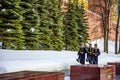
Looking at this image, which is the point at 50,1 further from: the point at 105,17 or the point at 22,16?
the point at 105,17

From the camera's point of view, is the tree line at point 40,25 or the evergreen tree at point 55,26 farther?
the evergreen tree at point 55,26

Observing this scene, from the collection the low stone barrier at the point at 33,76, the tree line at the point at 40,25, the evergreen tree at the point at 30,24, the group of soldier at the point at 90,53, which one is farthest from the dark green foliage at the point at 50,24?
the low stone barrier at the point at 33,76

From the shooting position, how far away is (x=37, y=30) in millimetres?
33562

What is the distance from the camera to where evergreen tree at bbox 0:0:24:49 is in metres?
30.0

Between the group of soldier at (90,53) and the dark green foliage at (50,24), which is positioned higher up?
the dark green foliage at (50,24)

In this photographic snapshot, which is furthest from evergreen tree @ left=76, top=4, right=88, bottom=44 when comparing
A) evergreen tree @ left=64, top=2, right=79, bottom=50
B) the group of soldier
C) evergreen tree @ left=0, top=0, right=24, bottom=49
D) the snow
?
the group of soldier

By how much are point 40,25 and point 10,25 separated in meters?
5.87

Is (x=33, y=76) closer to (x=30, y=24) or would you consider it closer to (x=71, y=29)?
(x=30, y=24)

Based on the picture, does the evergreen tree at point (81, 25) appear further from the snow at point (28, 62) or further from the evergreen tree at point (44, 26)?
the snow at point (28, 62)

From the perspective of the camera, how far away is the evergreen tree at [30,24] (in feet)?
106

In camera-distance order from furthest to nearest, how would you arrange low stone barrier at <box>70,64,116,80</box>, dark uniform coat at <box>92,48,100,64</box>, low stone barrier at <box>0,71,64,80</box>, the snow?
dark uniform coat at <box>92,48,100,64</box> → the snow → low stone barrier at <box>70,64,116,80</box> → low stone barrier at <box>0,71,64,80</box>

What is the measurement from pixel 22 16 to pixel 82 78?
1974 cm

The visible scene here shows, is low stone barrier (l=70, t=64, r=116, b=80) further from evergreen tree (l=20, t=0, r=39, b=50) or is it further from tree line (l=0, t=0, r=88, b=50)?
evergreen tree (l=20, t=0, r=39, b=50)

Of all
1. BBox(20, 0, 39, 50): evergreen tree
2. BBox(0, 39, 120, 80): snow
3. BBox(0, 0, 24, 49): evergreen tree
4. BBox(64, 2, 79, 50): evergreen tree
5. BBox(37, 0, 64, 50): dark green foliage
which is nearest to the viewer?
BBox(0, 39, 120, 80): snow
